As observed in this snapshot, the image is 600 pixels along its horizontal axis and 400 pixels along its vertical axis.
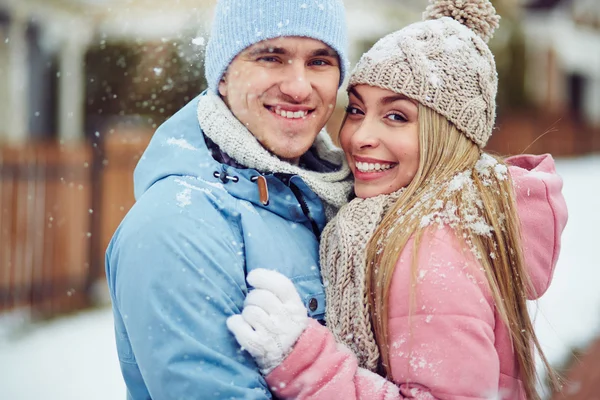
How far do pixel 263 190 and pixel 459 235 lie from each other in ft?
2.13

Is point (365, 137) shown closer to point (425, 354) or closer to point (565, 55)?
point (425, 354)

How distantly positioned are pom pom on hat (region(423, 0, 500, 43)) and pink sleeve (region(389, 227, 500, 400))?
3.21 feet

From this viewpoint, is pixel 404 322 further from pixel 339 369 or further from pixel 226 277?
pixel 226 277

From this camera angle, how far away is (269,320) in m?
1.92

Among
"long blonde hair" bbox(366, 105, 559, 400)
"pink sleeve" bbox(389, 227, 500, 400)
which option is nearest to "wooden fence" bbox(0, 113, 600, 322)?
"long blonde hair" bbox(366, 105, 559, 400)

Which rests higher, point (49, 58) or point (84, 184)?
point (49, 58)

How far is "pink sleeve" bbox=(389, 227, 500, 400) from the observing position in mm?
1929

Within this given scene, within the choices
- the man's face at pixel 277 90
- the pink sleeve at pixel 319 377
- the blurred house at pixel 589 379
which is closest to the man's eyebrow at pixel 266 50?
the man's face at pixel 277 90

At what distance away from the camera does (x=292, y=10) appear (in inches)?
94.5

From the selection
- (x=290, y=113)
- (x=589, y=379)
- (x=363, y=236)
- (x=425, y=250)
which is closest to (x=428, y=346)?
(x=425, y=250)

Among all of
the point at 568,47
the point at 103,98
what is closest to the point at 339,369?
the point at 103,98

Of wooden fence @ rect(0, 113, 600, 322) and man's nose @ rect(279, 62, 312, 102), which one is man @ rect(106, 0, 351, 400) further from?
wooden fence @ rect(0, 113, 600, 322)

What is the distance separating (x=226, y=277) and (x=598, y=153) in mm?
19833

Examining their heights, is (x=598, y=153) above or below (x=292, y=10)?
below
